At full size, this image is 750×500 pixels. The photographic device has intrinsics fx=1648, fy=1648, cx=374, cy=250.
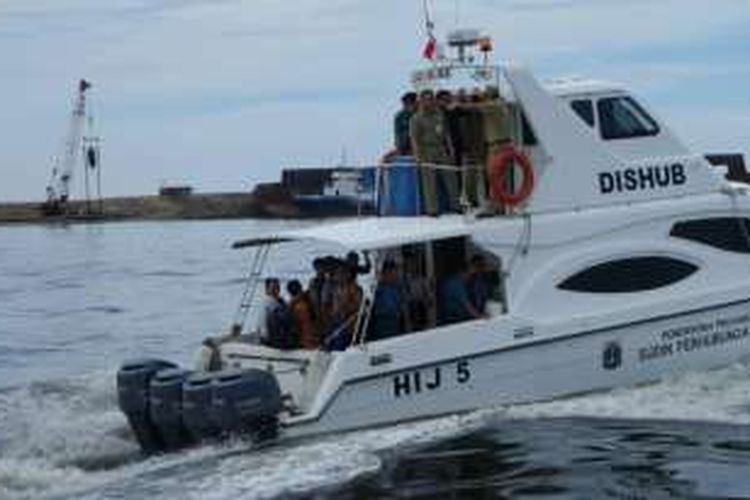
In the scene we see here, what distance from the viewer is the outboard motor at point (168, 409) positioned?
614 inches

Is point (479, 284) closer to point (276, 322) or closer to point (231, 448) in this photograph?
point (276, 322)

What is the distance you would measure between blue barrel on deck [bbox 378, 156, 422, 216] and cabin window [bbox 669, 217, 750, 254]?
9.35 feet

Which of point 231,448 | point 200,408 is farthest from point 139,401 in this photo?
A: point 231,448

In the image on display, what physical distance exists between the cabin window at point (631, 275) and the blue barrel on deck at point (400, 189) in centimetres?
198

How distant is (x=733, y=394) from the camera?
17219 mm

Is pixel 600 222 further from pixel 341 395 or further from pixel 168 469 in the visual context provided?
pixel 168 469

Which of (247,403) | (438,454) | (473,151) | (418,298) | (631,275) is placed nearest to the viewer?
(438,454)

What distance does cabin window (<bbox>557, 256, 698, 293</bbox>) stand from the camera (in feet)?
57.4

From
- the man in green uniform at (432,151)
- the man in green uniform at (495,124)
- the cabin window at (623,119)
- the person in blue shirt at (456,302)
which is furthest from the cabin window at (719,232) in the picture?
the person in blue shirt at (456,302)

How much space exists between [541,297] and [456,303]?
0.90 m

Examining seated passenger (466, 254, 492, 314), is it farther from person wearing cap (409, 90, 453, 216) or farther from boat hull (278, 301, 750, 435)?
person wearing cap (409, 90, 453, 216)

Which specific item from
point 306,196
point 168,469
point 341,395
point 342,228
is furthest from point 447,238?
point 306,196

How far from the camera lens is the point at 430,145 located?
1797 cm

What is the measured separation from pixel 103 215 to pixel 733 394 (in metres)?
121
